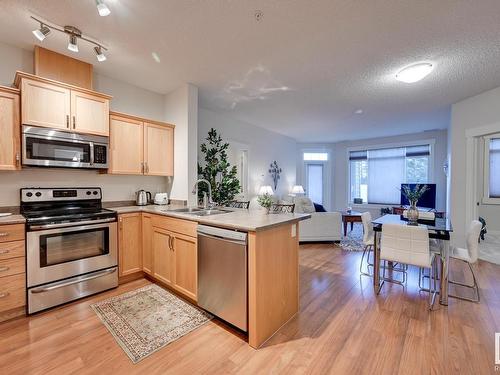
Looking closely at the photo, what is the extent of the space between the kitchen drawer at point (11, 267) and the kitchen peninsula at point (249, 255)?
873 millimetres

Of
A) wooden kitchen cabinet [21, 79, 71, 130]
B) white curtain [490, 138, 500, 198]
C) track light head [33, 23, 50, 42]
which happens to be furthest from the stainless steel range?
white curtain [490, 138, 500, 198]

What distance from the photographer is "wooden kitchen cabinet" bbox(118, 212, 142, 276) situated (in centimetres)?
284

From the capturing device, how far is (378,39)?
230cm

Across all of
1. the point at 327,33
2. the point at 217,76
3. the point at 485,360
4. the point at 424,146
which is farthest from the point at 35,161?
the point at 424,146

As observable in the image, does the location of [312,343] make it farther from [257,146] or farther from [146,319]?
[257,146]

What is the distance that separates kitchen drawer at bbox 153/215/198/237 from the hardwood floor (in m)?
0.88

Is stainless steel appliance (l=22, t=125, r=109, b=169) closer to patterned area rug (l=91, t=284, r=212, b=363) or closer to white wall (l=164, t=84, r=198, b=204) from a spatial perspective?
white wall (l=164, t=84, r=198, b=204)

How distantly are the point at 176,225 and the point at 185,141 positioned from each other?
1435 mm

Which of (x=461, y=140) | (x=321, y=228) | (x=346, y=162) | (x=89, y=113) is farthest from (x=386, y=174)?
(x=89, y=113)

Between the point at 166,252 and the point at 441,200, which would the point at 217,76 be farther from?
the point at 441,200

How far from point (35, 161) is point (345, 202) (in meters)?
7.67

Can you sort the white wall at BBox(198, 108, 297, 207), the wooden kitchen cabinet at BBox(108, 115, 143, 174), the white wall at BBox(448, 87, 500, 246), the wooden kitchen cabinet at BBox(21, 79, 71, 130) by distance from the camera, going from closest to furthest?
the wooden kitchen cabinet at BBox(21, 79, 71, 130) < the wooden kitchen cabinet at BBox(108, 115, 143, 174) < the white wall at BBox(448, 87, 500, 246) < the white wall at BBox(198, 108, 297, 207)

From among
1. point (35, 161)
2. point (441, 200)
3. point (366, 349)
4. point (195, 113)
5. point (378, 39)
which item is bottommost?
point (366, 349)

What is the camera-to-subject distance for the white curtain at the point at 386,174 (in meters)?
6.80
